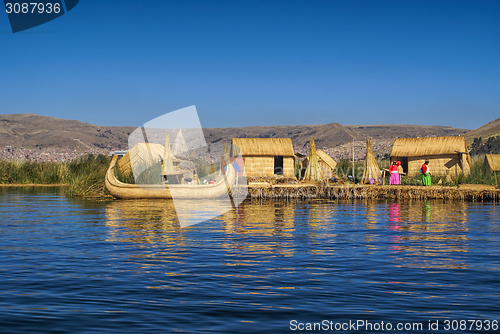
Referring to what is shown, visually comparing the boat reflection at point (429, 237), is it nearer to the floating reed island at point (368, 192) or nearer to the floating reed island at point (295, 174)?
the floating reed island at point (368, 192)

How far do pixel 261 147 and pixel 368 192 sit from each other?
11.2 m

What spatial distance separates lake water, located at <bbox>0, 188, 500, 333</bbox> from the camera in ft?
16.8

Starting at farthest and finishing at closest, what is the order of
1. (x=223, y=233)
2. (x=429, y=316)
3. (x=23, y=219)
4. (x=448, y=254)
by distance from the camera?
(x=23, y=219), (x=223, y=233), (x=448, y=254), (x=429, y=316)

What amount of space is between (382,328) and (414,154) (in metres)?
29.8

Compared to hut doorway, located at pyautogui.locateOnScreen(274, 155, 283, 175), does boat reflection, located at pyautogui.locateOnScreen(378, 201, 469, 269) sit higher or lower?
lower

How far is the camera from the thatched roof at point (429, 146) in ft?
105

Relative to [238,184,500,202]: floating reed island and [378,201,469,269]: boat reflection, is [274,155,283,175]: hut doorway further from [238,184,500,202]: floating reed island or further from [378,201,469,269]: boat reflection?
[378,201,469,269]: boat reflection

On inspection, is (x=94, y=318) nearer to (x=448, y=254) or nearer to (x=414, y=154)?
(x=448, y=254)

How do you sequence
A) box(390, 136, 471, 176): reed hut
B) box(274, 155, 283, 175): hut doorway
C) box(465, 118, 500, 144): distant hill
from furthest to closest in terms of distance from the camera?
box(465, 118, 500, 144): distant hill → box(274, 155, 283, 175): hut doorway → box(390, 136, 471, 176): reed hut

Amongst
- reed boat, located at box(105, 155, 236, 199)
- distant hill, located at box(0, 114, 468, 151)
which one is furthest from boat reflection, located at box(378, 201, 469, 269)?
distant hill, located at box(0, 114, 468, 151)

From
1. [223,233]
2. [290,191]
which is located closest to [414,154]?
[290,191]

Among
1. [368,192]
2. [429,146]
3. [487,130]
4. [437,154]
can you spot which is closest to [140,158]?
[368,192]

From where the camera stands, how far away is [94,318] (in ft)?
16.7

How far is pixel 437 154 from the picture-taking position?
32.2 metres
